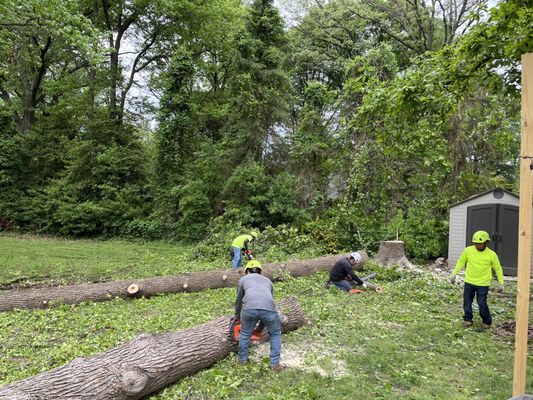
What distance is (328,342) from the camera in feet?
21.0

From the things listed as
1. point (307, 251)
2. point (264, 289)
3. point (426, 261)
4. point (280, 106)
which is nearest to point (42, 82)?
point (280, 106)

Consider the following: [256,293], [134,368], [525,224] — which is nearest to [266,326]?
[256,293]

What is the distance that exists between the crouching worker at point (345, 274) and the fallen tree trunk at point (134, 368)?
4.97 metres

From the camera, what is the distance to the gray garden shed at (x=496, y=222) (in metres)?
13.0

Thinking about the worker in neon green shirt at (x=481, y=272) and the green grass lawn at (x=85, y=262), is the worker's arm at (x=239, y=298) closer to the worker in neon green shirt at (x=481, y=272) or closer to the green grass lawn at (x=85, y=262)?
the worker in neon green shirt at (x=481, y=272)

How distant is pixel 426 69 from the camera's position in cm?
768

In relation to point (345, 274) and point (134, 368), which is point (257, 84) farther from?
point (134, 368)

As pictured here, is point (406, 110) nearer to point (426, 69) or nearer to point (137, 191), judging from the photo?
point (426, 69)

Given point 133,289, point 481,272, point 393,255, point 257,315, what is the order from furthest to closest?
point 393,255
point 133,289
point 481,272
point 257,315

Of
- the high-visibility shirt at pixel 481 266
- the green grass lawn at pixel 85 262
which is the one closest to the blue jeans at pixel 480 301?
the high-visibility shirt at pixel 481 266

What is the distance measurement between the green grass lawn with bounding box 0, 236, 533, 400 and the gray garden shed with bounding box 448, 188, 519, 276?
328 cm

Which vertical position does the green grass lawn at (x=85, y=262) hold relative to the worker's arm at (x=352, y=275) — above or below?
below

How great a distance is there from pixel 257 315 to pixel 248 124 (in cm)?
Answer: 1358

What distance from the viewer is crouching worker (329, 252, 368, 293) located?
1021 cm
